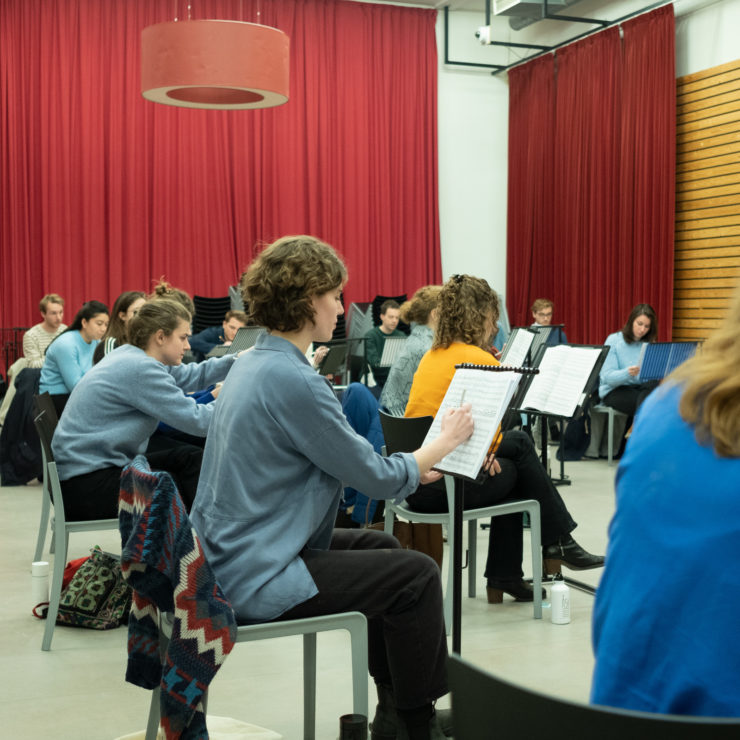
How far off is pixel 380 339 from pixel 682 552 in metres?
7.46

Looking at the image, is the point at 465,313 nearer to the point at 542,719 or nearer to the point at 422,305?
the point at 422,305

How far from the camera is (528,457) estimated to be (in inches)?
142

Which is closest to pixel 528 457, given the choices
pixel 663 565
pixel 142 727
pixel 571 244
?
pixel 142 727

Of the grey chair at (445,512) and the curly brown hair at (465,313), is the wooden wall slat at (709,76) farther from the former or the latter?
the grey chair at (445,512)

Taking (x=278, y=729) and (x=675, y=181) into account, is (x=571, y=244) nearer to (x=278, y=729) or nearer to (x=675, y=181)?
(x=675, y=181)

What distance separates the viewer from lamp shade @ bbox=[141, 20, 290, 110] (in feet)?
19.3

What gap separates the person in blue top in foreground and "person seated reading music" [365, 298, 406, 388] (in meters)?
5.76

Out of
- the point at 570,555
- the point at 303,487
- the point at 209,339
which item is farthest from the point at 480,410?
the point at 209,339

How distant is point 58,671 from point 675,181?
727cm

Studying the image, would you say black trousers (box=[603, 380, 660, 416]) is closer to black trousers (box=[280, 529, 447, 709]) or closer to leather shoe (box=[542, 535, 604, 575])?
leather shoe (box=[542, 535, 604, 575])

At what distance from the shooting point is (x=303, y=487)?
2.09 m

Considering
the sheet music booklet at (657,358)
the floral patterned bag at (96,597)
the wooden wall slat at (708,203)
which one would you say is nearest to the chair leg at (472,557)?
the floral patterned bag at (96,597)

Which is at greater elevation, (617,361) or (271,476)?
(271,476)

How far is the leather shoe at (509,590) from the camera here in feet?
12.5
